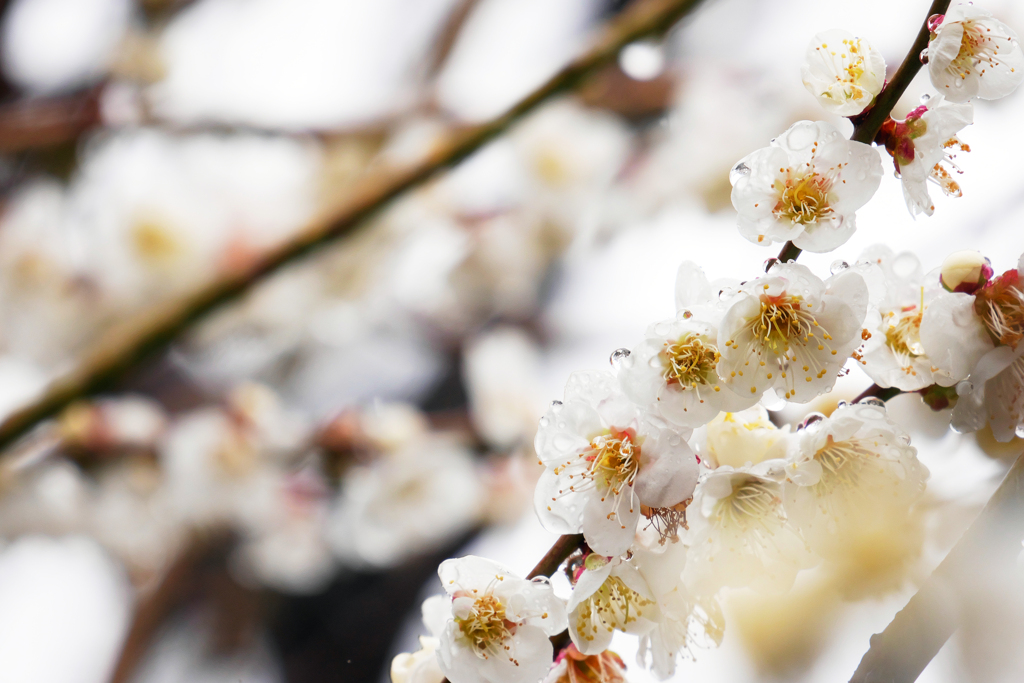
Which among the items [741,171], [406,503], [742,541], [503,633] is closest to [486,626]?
[503,633]

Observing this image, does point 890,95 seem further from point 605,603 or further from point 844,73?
point 605,603

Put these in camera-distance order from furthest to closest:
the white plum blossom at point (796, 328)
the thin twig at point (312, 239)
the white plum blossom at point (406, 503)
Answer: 1. the white plum blossom at point (406, 503)
2. the thin twig at point (312, 239)
3. the white plum blossom at point (796, 328)

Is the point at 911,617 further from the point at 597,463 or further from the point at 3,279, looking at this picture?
the point at 3,279

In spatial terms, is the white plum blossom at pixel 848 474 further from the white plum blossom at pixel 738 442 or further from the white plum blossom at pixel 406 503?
the white plum blossom at pixel 406 503

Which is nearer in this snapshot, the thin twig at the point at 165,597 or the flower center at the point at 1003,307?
the flower center at the point at 1003,307

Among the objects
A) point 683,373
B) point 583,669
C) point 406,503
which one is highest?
point 683,373

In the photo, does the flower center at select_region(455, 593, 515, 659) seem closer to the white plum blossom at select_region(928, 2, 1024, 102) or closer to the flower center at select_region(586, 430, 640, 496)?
the flower center at select_region(586, 430, 640, 496)

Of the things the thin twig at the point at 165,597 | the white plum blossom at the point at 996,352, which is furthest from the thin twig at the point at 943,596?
the thin twig at the point at 165,597
